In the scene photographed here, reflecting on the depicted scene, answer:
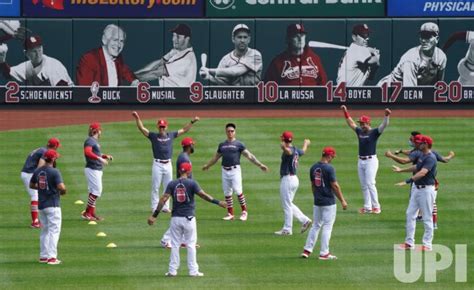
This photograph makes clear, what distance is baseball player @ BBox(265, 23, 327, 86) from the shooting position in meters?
42.6

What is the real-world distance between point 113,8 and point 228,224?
18.0 m

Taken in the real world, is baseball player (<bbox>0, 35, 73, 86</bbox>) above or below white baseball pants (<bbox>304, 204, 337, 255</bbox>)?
above

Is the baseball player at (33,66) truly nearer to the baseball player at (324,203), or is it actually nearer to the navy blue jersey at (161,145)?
the navy blue jersey at (161,145)

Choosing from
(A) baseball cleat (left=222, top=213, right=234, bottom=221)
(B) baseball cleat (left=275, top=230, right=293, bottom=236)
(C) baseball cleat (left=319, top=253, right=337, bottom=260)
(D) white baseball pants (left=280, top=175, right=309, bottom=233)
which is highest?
(D) white baseball pants (left=280, top=175, right=309, bottom=233)

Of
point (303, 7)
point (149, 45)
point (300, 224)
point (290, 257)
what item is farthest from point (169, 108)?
point (290, 257)

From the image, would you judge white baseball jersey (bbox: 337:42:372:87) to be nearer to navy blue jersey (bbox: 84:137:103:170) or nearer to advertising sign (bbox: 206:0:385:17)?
advertising sign (bbox: 206:0:385:17)

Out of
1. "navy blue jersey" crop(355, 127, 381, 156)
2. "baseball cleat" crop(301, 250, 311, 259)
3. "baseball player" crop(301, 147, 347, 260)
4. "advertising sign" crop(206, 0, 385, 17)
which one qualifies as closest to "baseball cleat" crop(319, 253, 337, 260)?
"baseball player" crop(301, 147, 347, 260)

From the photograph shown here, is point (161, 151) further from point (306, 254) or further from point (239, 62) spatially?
point (239, 62)

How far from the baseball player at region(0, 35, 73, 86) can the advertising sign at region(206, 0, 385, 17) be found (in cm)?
538

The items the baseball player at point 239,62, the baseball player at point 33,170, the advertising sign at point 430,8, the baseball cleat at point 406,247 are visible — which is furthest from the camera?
the advertising sign at point 430,8

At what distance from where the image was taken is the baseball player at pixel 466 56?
4281cm

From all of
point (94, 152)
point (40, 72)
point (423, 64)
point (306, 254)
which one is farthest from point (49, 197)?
point (423, 64)

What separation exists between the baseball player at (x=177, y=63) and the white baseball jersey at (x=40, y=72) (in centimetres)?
258

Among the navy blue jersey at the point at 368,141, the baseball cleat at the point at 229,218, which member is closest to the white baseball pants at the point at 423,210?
the navy blue jersey at the point at 368,141
